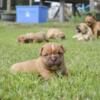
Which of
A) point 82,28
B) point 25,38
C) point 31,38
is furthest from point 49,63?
point 82,28

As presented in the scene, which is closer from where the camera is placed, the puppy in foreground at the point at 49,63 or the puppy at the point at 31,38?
the puppy in foreground at the point at 49,63

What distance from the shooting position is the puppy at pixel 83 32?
16.4 meters

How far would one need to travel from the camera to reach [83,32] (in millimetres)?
16781

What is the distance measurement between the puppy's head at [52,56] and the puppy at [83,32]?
9.91 meters

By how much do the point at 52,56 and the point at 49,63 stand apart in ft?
0.40

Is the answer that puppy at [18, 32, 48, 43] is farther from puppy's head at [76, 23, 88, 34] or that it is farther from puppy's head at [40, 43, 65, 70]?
puppy's head at [40, 43, 65, 70]

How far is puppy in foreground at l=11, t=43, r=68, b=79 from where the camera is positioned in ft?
20.9

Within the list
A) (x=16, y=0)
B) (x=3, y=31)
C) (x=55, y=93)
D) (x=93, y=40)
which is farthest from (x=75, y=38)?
(x=16, y=0)

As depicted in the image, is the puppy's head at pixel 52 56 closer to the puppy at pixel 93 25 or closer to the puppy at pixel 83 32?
the puppy at pixel 83 32

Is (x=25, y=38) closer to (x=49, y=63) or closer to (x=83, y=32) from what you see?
(x=83, y=32)

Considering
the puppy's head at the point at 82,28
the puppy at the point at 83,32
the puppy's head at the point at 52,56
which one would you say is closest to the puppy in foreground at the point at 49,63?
the puppy's head at the point at 52,56

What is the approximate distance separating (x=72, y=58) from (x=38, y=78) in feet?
12.4

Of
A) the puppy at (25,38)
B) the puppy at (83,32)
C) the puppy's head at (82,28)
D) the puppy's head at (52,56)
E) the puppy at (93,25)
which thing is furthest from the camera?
the puppy at (93,25)

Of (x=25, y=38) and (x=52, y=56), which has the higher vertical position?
(x=52, y=56)
